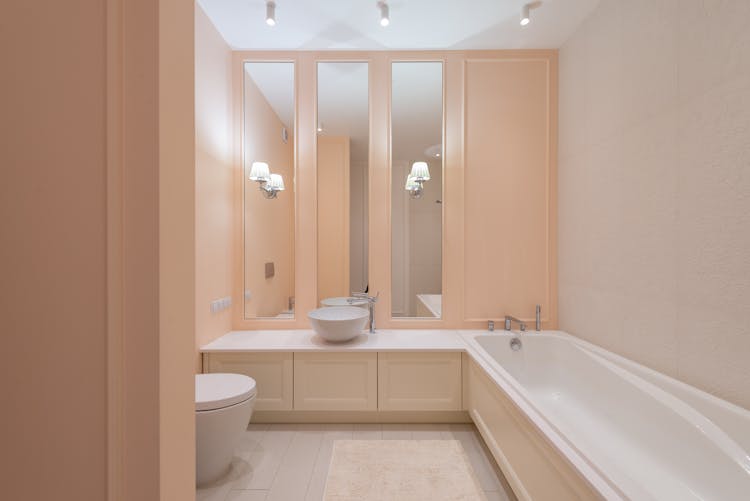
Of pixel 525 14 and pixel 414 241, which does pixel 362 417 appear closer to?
pixel 414 241

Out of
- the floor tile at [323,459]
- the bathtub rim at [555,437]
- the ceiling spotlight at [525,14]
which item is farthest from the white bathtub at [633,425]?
the ceiling spotlight at [525,14]

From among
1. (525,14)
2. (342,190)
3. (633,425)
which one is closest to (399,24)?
(525,14)

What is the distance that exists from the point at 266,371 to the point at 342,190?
1.52 m

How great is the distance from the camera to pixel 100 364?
1.99 ft

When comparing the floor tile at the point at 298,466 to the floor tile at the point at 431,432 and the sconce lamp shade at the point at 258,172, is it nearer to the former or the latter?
the floor tile at the point at 431,432

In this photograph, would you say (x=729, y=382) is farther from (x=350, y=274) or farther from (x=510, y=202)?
(x=350, y=274)

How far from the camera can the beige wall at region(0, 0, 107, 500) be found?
604 mm

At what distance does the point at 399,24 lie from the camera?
2.27m

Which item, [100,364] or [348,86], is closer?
[100,364]

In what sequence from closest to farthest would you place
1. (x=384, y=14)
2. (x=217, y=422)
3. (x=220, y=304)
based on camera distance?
(x=217, y=422)
(x=384, y=14)
(x=220, y=304)

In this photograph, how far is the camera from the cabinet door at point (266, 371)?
86.0 inches

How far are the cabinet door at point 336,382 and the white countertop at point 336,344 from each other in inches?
2.7

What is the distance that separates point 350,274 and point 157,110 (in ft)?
6.86

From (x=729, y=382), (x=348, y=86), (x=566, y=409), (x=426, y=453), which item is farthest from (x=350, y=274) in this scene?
(x=729, y=382)
